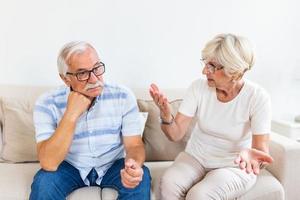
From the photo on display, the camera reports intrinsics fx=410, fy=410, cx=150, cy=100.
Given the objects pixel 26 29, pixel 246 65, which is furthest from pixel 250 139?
pixel 26 29

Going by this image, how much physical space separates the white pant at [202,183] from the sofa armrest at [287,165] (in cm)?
20

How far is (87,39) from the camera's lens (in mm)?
2510

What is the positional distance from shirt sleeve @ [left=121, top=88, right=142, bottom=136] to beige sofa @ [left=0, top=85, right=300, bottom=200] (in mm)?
263

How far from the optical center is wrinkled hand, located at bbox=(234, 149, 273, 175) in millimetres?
1568

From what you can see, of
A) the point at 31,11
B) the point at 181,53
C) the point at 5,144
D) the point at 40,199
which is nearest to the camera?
the point at 40,199

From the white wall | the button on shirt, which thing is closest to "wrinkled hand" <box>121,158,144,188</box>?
the button on shirt

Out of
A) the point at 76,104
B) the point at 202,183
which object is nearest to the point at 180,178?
the point at 202,183

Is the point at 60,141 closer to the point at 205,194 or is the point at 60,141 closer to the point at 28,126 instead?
the point at 28,126

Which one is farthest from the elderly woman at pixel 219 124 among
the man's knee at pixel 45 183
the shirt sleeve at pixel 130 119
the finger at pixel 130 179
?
the man's knee at pixel 45 183

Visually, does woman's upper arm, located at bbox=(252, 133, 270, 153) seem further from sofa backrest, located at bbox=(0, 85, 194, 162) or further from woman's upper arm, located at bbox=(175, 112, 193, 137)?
sofa backrest, located at bbox=(0, 85, 194, 162)

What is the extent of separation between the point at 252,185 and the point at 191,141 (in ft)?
1.24

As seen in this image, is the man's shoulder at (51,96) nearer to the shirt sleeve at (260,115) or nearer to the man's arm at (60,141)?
the man's arm at (60,141)

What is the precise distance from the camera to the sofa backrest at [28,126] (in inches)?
84.9

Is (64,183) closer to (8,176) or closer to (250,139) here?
(8,176)
